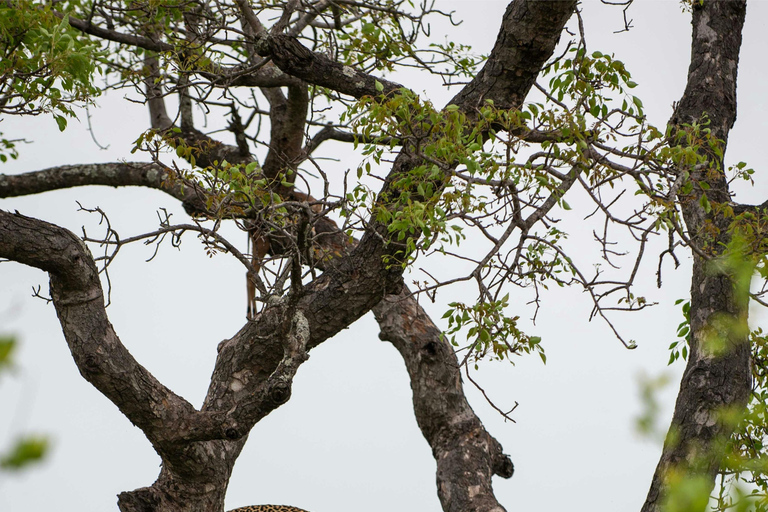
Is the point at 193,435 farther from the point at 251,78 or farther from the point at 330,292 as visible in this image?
the point at 251,78

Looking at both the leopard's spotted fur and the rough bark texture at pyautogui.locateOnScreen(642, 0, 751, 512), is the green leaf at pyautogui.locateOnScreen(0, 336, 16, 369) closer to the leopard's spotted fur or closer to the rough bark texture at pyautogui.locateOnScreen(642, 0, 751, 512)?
the rough bark texture at pyautogui.locateOnScreen(642, 0, 751, 512)

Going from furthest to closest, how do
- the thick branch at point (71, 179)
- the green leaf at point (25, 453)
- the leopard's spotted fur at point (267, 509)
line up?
the thick branch at point (71, 179) < the leopard's spotted fur at point (267, 509) < the green leaf at point (25, 453)

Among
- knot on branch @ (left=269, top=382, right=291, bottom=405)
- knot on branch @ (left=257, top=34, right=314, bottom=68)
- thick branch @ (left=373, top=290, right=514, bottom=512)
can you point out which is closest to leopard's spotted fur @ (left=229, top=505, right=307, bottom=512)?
thick branch @ (left=373, top=290, right=514, bottom=512)

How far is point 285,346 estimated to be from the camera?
Answer: 2.80m

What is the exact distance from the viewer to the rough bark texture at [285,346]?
281cm

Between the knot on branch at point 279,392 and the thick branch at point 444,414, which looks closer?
the knot on branch at point 279,392

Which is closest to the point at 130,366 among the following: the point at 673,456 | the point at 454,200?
the point at 454,200

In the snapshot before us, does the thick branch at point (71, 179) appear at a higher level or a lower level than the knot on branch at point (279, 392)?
higher

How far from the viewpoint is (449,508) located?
12.9 feet

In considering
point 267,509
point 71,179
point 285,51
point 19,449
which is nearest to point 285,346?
point 285,51

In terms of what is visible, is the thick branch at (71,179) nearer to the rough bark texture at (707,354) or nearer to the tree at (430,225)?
the tree at (430,225)

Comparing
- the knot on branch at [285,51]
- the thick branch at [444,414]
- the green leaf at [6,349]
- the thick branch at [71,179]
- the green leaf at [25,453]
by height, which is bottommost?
the green leaf at [25,453]

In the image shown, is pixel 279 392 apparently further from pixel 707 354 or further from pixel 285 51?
pixel 707 354

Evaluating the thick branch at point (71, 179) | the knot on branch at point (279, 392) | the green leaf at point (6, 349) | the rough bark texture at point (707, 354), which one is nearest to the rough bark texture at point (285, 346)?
the knot on branch at point (279, 392)
